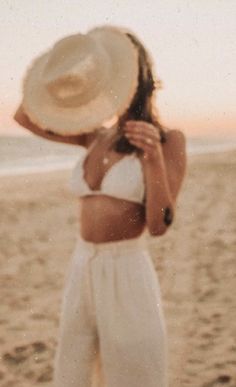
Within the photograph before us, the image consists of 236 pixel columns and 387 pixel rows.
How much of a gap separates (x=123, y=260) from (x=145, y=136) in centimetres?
42

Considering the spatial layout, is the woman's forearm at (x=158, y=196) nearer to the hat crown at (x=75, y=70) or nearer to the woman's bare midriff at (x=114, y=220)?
the woman's bare midriff at (x=114, y=220)

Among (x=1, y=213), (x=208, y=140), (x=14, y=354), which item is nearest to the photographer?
(x=14, y=354)

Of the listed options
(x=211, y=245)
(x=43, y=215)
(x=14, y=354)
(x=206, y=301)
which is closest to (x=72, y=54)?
(x=14, y=354)

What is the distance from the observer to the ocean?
879 inches

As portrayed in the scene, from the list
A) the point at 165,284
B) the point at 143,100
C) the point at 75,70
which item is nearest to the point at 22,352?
the point at 165,284

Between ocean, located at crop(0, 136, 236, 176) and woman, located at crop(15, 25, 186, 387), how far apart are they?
631 inches

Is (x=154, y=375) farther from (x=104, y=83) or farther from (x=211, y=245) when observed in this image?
(x=211, y=245)

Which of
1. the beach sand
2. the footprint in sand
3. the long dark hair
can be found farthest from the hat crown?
the footprint in sand

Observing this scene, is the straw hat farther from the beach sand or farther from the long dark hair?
the beach sand

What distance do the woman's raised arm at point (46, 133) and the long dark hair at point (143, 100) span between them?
0.28 metres

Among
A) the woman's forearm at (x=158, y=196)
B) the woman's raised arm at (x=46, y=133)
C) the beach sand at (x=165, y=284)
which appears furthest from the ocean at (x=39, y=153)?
the woman's forearm at (x=158, y=196)

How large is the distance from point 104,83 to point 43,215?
8.45 m

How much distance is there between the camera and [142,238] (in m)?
2.38

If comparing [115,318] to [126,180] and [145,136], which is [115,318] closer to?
[126,180]
